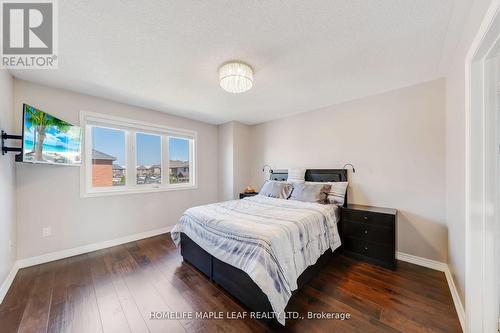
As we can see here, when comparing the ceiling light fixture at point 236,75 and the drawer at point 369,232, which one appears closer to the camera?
the ceiling light fixture at point 236,75

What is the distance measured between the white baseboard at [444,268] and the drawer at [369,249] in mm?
446

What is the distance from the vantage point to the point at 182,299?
71.7 inches

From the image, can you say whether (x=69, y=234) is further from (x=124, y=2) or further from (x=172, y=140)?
(x=124, y=2)

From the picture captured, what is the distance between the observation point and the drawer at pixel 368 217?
2383 mm

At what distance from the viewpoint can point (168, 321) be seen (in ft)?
5.12

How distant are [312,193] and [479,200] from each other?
179 cm

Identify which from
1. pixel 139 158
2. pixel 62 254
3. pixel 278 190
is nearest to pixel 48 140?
pixel 139 158

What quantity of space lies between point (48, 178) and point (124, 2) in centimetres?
261

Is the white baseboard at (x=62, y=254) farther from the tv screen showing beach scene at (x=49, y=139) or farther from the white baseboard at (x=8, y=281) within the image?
the tv screen showing beach scene at (x=49, y=139)

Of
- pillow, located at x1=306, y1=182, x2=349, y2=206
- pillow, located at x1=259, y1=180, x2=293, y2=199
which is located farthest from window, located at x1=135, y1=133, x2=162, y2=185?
pillow, located at x1=306, y1=182, x2=349, y2=206

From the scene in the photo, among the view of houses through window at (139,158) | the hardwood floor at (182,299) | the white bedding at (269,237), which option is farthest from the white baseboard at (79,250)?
the white bedding at (269,237)

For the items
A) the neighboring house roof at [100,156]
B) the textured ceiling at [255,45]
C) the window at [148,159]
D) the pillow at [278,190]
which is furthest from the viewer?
the window at [148,159]

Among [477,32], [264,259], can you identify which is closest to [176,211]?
[264,259]

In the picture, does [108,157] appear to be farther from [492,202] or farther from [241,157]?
[492,202]
